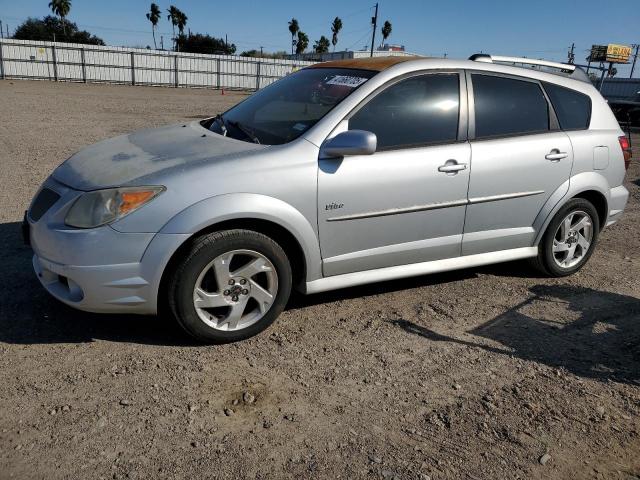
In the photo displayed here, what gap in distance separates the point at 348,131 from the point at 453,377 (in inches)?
63.6

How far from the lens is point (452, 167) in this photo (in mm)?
4023

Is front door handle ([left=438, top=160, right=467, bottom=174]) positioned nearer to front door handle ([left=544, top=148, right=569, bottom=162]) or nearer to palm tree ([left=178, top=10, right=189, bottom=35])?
front door handle ([left=544, top=148, right=569, bottom=162])

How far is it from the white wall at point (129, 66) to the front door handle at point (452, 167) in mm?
31322

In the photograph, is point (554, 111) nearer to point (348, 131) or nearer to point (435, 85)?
point (435, 85)

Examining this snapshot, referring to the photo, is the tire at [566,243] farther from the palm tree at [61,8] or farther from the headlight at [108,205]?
the palm tree at [61,8]

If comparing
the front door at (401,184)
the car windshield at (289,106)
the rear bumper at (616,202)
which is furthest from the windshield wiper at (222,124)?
the rear bumper at (616,202)

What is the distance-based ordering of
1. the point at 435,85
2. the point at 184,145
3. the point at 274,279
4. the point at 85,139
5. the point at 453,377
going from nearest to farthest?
the point at 453,377 < the point at 274,279 < the point at 184,145 < the point at 435,85 < the point at 85,139

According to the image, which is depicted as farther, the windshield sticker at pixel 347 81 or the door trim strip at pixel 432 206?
the windshield sticker at pixel 347 81

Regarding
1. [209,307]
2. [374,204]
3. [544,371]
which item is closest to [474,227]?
[374,204]

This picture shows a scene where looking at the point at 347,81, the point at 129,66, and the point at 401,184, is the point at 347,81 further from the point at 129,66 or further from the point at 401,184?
the point at 129,66

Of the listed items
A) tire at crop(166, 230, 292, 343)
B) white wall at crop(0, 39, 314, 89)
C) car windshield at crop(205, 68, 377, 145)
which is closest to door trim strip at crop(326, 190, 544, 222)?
tire at crop(166, 230, 292, 343)

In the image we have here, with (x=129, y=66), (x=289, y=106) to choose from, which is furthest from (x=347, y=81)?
(x=129, y=66)

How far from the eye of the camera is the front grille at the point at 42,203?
3.47 meters

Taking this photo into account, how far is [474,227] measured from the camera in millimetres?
4266
